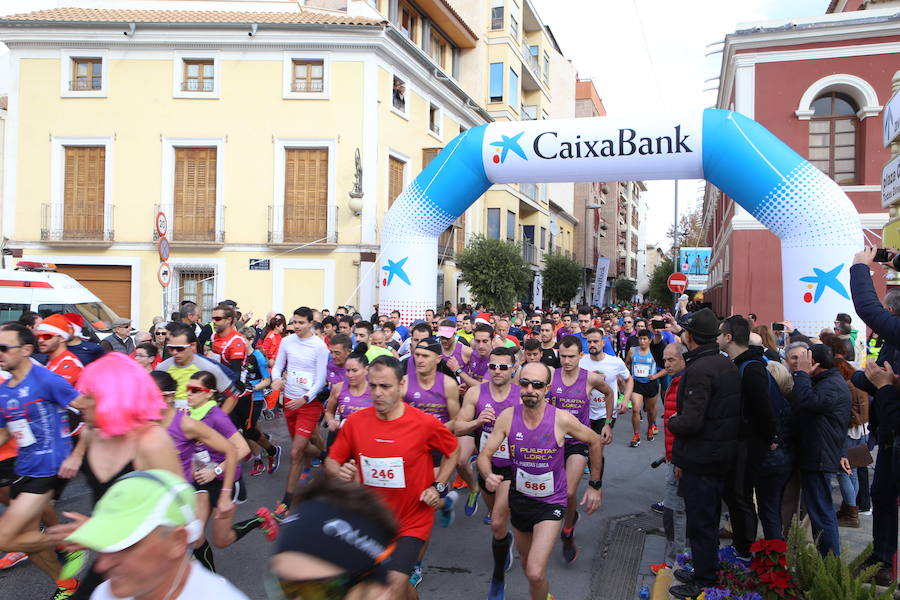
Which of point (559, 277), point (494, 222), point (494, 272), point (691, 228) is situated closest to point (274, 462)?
point (494, 272)

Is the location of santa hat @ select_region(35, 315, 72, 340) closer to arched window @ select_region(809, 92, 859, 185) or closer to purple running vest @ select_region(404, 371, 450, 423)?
purple running vest @ select_region(404, 371, 450, 423)

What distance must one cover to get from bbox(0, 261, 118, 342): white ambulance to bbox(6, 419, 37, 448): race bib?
278 inches

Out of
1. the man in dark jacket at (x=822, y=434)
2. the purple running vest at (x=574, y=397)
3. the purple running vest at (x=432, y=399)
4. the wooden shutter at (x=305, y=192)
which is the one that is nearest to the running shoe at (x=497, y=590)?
the purple running vest at (x=432, y=399)

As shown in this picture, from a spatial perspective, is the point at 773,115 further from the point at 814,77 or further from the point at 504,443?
the point at 504,443

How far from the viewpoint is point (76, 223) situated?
792 inches

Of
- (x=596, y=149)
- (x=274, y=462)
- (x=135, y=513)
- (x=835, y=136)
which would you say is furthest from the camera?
(x=835, y=136)

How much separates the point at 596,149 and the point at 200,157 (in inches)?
521

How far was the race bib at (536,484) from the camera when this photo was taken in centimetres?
436

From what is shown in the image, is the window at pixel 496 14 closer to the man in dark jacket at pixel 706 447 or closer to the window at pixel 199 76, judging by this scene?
the window at pixel 199 76

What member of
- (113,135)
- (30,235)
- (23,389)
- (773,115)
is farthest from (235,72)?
(23,389)

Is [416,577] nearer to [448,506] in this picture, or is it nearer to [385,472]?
[448,506]

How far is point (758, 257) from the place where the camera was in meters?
17.7

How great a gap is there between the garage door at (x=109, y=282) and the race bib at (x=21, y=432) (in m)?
17.3

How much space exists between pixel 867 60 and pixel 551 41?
76.9ft
